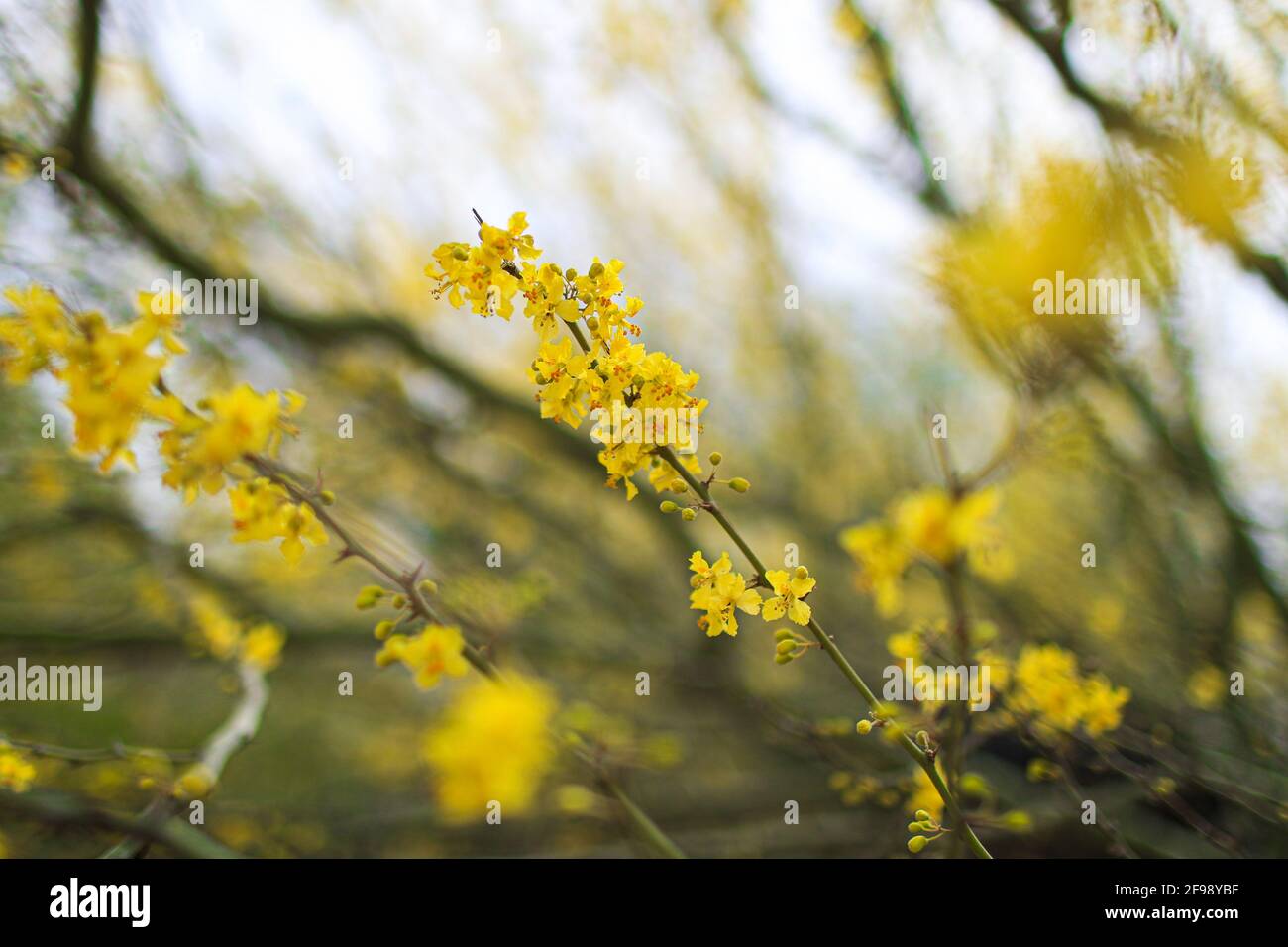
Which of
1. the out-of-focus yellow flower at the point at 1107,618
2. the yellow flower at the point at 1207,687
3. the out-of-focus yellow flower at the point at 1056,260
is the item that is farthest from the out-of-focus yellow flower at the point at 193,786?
the out-of-focus yellow flower at the point at 1107,618

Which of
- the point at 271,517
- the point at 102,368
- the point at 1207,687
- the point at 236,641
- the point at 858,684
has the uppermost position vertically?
the point at 102,368

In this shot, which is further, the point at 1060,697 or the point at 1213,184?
the point at 1213,184

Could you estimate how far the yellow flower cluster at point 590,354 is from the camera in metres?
1.33

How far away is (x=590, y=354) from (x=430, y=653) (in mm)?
618

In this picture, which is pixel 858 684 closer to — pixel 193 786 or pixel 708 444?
pixel 193 786

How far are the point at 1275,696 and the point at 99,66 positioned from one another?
6.10 metres

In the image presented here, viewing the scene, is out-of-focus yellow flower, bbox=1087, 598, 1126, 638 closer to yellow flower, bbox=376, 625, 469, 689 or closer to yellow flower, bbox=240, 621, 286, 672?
yellow flower, bbox=376, 625, 469, 689

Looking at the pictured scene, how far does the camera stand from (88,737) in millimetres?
5332

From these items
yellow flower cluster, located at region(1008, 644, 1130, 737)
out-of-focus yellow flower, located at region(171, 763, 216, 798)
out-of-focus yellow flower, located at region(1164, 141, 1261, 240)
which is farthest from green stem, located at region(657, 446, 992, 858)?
out-of-focus yellow flower, located at region(1164, 141, 1261, 240)

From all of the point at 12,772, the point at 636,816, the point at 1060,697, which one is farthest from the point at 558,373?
the point at 12,772

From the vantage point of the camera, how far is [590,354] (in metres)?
1.37
